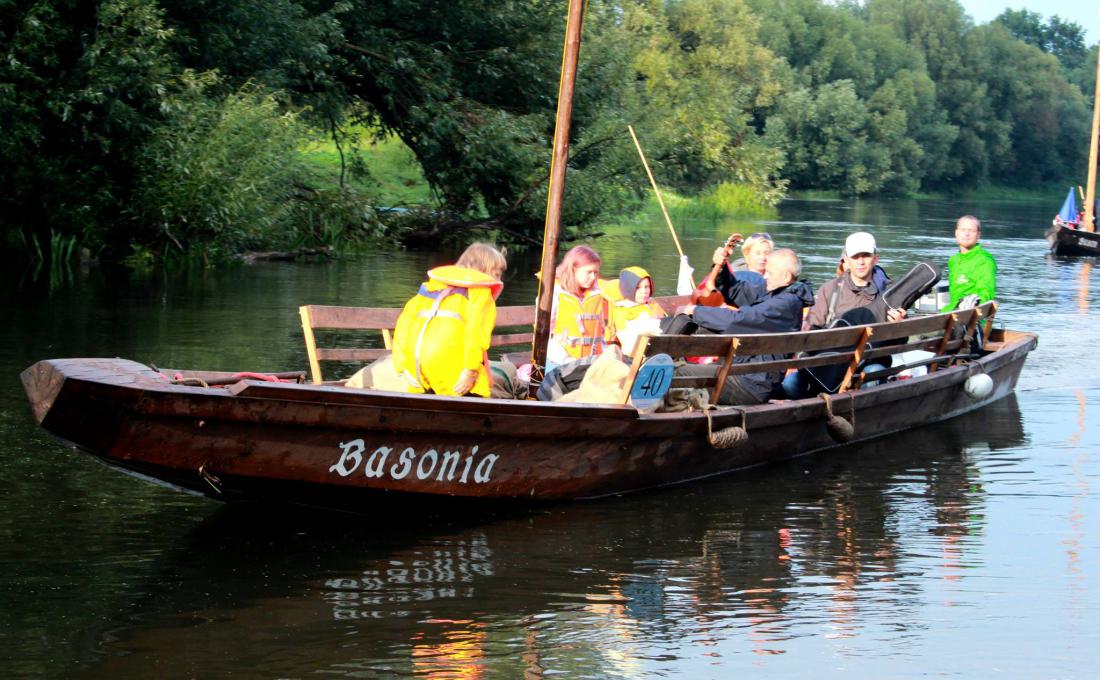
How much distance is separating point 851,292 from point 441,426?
434 cm

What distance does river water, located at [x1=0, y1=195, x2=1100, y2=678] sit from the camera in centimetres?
569

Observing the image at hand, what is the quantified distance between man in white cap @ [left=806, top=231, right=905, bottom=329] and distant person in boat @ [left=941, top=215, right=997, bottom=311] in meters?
1.66

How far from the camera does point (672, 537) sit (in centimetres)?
766

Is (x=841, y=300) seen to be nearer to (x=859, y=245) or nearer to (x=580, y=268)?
(x=859, y=245)

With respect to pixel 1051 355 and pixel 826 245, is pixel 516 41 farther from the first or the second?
pixel 1051 355

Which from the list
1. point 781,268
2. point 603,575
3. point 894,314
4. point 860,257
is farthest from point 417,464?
point 894,314

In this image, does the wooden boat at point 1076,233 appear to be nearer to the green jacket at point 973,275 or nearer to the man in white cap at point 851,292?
the green jacket at point 973,275

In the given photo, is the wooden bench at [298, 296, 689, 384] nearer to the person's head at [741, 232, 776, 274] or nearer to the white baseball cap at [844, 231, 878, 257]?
the person's head at [741, 232, 776, 274]

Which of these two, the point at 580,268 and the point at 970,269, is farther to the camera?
the point at 970,269

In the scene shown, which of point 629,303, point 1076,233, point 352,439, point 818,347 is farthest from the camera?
point 1076,233

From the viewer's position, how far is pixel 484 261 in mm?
7297

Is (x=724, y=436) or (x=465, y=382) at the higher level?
(x=465, y=382)

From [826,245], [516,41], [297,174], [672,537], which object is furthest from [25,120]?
[826,245]

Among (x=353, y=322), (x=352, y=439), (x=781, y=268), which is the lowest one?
(x=352, y=439)
